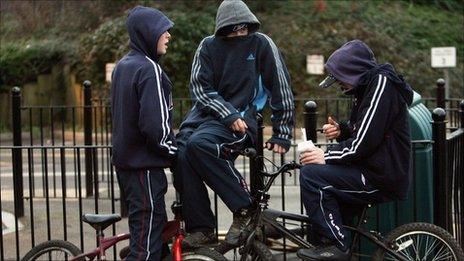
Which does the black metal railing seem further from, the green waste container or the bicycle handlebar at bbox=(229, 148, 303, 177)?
the bicycle handlebar at bbox=(229, 148, 303, 177)

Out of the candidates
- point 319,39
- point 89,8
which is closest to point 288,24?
point 319,39

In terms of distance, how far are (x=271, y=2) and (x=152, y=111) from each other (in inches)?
756

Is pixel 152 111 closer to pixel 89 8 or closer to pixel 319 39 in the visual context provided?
pixel 319 39

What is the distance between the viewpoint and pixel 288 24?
22.4 meters

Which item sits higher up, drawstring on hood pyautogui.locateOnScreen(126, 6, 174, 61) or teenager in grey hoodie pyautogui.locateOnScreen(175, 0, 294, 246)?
drawstring on hood pyautogui.locateOnScreen(126, 6, 174, 61)

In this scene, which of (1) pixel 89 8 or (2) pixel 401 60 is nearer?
(2) pixel 401 60

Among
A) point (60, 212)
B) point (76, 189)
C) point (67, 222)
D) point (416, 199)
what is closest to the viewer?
point (416, 199)

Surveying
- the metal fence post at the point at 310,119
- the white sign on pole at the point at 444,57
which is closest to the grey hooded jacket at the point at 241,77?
the metal fence post at the point at 310,119

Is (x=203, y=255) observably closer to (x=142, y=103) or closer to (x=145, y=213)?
(x=145, y=213)

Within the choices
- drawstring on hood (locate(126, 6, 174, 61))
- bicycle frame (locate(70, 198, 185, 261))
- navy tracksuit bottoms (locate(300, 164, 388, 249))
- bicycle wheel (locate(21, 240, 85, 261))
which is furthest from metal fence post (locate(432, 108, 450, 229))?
bicycle wheel (locate(21, 240, 85, 261))

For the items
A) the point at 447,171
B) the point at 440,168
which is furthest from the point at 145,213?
the point at 447,171

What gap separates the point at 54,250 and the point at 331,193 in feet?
5.90

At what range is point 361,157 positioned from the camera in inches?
183

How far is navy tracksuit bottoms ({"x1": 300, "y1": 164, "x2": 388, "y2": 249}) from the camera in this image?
4.65 m
